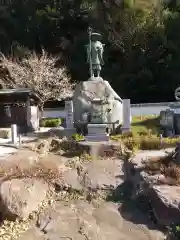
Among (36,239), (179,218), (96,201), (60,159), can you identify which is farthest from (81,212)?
(60,159)

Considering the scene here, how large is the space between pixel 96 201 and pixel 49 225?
5.75 ft

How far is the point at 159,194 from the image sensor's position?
8258 millimetres

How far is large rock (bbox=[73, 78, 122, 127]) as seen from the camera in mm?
17109

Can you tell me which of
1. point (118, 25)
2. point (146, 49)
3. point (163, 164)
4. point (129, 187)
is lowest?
point (129, 187)

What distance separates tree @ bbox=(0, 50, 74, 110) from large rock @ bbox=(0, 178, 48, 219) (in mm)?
15202

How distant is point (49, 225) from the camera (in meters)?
8.26

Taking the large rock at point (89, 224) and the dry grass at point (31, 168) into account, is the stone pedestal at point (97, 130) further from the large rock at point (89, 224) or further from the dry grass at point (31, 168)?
the large rock at point (89, 224)

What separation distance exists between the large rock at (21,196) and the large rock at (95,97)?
7.93 m

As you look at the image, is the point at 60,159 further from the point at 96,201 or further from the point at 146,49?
the point at 146,49

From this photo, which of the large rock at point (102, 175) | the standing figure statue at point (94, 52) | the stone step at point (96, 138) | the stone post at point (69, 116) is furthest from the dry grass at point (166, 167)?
the standing figure statue at point (94, 52)

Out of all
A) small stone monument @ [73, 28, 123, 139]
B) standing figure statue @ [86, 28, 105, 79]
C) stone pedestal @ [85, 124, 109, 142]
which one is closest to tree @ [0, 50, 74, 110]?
standing figure statue @ [86, 28, 105, 79]

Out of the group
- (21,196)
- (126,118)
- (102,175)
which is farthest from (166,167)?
(126,118)

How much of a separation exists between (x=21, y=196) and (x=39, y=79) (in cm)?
1665

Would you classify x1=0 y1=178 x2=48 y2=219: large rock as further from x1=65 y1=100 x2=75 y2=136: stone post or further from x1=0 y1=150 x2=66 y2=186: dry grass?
x1=65 y1=100 x2=75 y2=136: stone post
